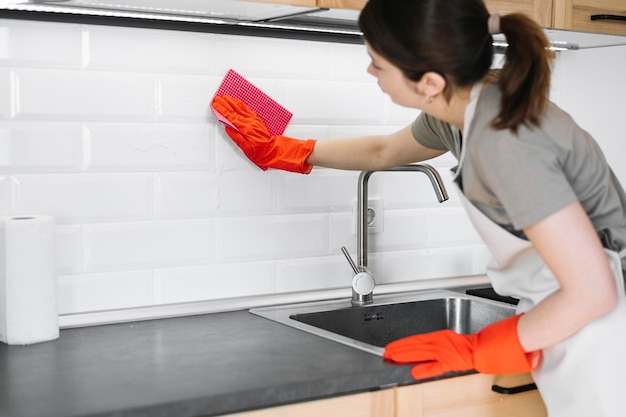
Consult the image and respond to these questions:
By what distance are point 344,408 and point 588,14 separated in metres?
1.18

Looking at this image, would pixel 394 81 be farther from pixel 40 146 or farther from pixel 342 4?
pixel 40 146

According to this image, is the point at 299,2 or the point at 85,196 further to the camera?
the point at 85,196

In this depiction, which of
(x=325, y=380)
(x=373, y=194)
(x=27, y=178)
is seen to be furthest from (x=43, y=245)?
(x=373, y=194)

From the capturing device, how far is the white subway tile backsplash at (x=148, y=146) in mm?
1811

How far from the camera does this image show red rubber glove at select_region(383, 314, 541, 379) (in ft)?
4.82

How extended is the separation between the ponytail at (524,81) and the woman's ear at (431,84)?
0.31 ft

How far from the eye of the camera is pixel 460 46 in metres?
1.39

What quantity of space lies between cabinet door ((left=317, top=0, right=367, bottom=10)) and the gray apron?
366 millimetres

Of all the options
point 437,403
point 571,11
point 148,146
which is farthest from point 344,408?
point 571,11

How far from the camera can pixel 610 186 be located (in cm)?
154

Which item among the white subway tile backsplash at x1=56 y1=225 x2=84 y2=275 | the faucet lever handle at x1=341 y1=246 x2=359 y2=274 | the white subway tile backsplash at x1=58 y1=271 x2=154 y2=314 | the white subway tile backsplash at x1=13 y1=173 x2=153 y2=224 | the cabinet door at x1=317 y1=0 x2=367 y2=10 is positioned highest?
the cabinet door at x1=317 y1=0 x2=367 y2=10

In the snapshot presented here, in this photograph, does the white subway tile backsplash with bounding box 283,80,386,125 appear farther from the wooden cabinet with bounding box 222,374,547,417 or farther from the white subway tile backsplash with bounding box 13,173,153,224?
the wooden cabinet with bounding box 222,374,547,417

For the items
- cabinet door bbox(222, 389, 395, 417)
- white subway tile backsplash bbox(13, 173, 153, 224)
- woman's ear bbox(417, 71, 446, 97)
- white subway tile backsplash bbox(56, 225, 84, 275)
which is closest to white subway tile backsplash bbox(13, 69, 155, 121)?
white subway tile backsplash bbox(13, 173, 153, 224)

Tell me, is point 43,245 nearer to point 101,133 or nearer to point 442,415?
point 101,133
